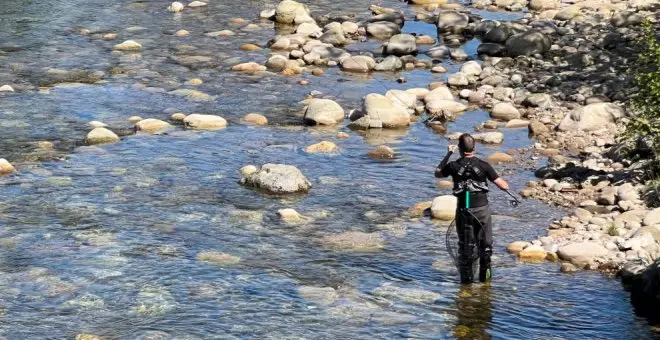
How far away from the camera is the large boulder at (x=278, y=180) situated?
18391mm

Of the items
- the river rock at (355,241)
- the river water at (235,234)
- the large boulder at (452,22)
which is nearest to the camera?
the river water at (235,234)

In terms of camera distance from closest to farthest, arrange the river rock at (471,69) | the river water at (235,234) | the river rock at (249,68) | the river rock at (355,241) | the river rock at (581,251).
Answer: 1. the river water at (235,234)
2. the river rock at (581,251)
3. the river rock at (355,241)
4. the river rock at (471,69)
5. the river rock at (249,68)

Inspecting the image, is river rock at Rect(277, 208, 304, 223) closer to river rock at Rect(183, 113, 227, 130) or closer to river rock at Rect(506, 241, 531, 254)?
river rock at Rect(506, 241, 531, 254)

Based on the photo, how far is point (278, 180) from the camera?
1842cm

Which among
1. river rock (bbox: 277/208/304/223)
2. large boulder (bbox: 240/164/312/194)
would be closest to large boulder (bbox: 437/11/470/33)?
large boulder (bbox: 240/164/312/194)

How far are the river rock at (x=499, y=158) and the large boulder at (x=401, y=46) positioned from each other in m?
9.70

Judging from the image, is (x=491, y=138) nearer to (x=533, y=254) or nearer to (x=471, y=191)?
(x=533, y=254)

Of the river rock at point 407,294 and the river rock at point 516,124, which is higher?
the river rock at point 516,124

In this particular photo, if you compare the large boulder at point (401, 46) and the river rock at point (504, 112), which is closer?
the river rock at point (504, 112)

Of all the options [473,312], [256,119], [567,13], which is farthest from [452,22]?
[473,312]

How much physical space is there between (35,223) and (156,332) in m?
4.62

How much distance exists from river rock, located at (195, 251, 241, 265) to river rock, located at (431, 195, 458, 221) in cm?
355

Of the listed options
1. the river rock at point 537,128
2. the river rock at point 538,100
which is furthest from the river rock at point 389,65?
the river rock at point 537,128

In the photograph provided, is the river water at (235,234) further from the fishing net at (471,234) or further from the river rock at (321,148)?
the fishing net at (471,234)
